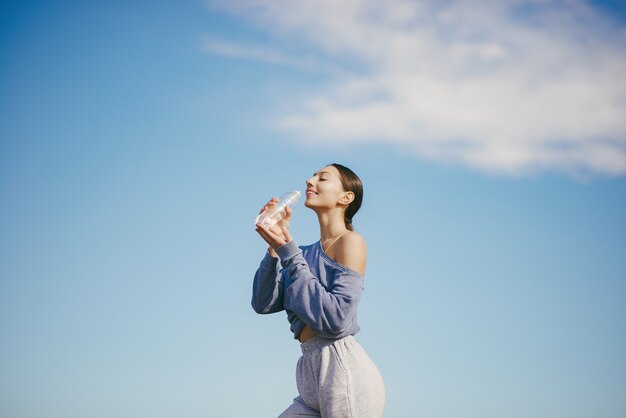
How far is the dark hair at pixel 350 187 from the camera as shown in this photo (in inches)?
239

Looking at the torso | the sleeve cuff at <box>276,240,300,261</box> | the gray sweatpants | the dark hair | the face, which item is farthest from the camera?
the dark hair

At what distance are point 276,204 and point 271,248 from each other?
1.07 feet

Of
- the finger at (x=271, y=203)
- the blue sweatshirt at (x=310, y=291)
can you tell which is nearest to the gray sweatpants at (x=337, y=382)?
the blue sweatshirt at (x=310, y=291)

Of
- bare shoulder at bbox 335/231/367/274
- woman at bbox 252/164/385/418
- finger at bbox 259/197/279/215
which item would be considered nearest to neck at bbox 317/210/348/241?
woman at bbox 252/164/385/418

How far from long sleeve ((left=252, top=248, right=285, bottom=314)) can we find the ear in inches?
31.2

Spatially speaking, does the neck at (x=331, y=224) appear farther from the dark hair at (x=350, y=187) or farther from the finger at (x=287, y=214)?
the finger at (x=287, y=214)

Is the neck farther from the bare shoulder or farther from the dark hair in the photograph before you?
the bare shoulder

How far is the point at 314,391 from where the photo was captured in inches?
213

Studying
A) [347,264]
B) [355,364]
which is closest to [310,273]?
[347,264]

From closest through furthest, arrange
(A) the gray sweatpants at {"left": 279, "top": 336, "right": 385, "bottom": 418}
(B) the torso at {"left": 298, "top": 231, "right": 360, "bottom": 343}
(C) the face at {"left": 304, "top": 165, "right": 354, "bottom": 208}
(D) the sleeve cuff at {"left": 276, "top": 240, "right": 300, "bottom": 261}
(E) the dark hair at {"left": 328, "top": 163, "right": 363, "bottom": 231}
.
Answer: (A) the gray sweatpants at {"left": 279, "top": 336, "right": 385, "bottom": 418} < (D) the sleeve cuff at {"left": 276, "top": 240, "right": 300, "bottom": 261} < (B) the torso at {"left": 298, "top": 231, "right": 360, "bottom": 343} < (C) the face at {"left": 304, "top": 165, "right": 354, "bottom": 208} < (E) the dark hair at {"left": 328, "top": 163, "right": 363, "bottom": 231}

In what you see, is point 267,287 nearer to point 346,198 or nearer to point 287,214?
point 287,214

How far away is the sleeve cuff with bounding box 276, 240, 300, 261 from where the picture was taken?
17.7 ft

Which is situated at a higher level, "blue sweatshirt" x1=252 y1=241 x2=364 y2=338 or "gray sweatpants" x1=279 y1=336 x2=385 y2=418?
"blue sweatshirt" x1=252 y1=241 x2=364 y2=338

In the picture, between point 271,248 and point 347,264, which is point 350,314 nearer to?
point 347,264
